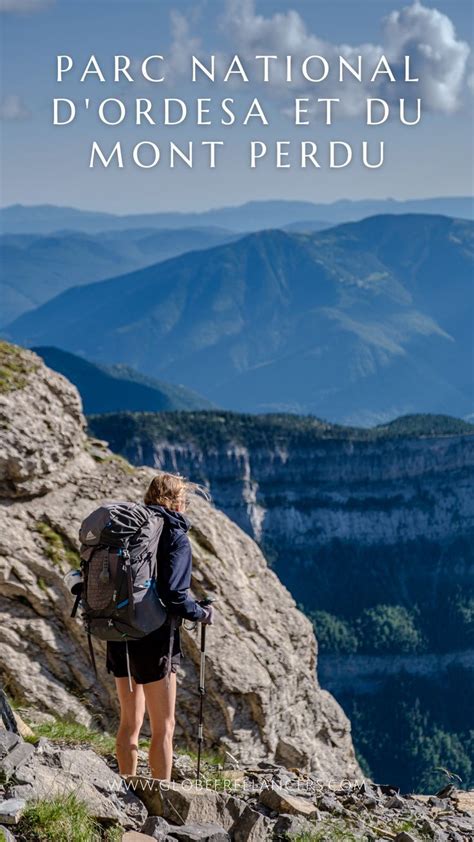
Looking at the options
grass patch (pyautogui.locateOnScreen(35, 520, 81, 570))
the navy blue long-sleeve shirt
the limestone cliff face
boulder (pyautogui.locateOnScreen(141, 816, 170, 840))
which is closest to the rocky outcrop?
boulder (pyautogui.locateOnScreen(141, 816, 170, 840))

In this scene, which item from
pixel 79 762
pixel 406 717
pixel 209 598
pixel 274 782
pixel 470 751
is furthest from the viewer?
pixel 406 717

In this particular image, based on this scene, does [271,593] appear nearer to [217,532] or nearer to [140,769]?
[217,532]

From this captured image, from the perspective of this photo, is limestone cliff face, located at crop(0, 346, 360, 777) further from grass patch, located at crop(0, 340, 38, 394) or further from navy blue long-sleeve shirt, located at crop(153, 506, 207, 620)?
navy blue long-sleeve shirt, located at crop(153, 506, 207, 620)

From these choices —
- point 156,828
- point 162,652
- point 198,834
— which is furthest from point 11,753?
point 162,652

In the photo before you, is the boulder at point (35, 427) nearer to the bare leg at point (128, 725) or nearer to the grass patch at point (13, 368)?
the grass patch at point (13, 368)

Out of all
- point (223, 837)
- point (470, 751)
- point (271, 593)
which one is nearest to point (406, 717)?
point (470, 751)

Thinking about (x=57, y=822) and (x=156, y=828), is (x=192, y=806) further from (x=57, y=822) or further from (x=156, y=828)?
(x=57, y=822)

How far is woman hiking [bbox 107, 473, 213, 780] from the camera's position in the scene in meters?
13.4

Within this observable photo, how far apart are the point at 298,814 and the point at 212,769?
2902 mm

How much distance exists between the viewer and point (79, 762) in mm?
12359

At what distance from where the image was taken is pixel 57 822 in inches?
416

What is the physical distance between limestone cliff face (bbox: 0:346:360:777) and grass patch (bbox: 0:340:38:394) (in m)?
0.06

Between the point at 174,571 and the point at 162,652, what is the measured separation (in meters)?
1.06

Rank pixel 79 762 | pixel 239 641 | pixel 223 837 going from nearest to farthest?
1. pixel 223 837
2. pixel 79 762
3. pixel 239 641
